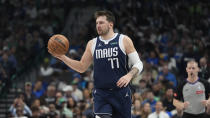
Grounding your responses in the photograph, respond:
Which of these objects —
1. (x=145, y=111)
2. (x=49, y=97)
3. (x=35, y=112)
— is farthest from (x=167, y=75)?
(x=35, y=112)

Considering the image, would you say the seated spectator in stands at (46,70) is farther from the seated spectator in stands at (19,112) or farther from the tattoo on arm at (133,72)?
the tattoo on arm at (133,72)

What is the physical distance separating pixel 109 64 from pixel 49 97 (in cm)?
780

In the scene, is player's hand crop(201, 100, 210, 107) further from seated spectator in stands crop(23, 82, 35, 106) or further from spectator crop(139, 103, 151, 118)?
seated spectator in stands crop(23, 82, 35, 106)

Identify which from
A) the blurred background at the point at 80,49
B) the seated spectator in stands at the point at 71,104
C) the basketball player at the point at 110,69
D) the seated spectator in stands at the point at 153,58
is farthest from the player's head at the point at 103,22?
the seated spectator in stands at the point at 153,58

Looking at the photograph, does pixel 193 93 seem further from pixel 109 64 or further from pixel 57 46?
pixel 57 46

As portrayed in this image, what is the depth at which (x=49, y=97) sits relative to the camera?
14219mm

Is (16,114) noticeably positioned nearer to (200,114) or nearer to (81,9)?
(200,114)

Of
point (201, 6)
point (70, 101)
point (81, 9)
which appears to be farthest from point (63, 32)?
point (70, 101)

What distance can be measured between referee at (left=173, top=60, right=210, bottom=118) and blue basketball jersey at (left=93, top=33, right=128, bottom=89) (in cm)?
182

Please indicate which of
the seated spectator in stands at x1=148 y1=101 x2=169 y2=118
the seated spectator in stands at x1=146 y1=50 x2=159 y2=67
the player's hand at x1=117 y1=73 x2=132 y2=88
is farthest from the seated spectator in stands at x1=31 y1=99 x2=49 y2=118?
the player's hand at x1=117 y1=73 x2=132 y2=88

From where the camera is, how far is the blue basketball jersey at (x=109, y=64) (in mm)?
6711

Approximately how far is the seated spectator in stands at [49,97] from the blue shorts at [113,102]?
726 cm

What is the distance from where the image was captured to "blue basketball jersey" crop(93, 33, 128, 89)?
671 cm

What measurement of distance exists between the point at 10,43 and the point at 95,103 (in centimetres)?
1224
